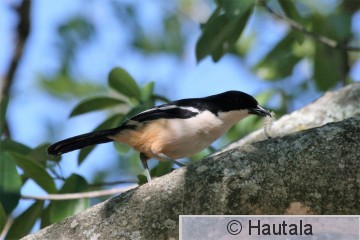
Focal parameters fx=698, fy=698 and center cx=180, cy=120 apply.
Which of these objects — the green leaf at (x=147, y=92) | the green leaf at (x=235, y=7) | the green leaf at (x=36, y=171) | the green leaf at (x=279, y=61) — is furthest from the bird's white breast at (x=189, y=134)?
the green leaf at (x=279, y=61)

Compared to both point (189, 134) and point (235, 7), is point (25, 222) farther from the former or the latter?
point (235, 7)

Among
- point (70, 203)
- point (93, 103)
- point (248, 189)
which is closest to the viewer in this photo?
A: point (248, 189)

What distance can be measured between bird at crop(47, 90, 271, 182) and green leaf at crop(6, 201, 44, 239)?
414mm

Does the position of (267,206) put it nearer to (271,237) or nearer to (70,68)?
(271,237)

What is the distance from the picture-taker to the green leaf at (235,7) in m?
5.08

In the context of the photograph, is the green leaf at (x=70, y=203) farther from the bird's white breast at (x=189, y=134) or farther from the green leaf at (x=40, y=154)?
the bird's white breast at (x=189, y=134)

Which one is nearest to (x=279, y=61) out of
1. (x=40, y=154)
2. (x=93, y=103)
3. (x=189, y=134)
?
(x=93, y=103)

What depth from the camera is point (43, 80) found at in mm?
10805

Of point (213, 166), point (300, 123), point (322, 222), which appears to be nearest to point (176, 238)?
point (213, 166)

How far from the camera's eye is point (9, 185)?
4754 mm

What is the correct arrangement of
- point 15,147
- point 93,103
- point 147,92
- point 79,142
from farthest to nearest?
point 93,103
point 147,92
point 15,147
point 79,142

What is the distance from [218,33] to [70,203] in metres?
1.77

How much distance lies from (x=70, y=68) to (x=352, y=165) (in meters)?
7.92

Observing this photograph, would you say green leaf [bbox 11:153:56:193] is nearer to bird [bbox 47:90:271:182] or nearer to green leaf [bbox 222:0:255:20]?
bird [bbox 47:90:271:182]
